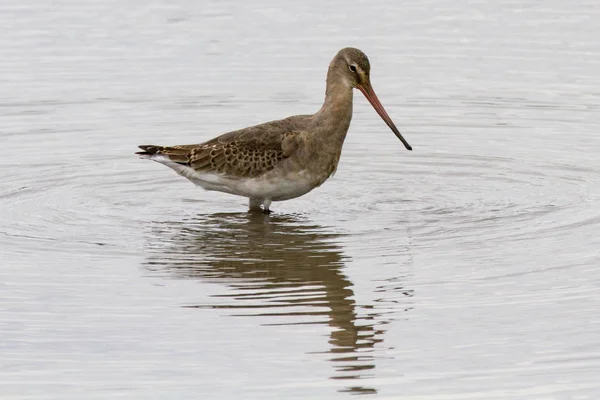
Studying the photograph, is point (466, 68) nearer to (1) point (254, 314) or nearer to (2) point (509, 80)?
(2) point (509, 80)

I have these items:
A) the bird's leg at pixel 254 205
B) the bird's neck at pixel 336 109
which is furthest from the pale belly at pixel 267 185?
the bird's neck at pixel 336 109

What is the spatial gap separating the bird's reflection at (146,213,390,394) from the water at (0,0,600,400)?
28 millimetres

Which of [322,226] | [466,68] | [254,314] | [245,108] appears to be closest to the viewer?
[254,314]

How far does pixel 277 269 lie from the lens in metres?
11.1

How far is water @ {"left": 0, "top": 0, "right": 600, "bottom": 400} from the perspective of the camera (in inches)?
340

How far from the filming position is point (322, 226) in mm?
12383

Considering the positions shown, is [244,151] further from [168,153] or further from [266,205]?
[168,153]

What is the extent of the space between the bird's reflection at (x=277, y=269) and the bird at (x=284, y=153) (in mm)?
321

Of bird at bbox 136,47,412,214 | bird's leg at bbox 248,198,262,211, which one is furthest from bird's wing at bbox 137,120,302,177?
bird's leg at bbox 248,198,262,211

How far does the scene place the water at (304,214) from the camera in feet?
28.3

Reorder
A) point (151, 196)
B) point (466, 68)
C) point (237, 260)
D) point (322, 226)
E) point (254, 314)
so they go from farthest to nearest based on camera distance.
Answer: point (466, 68), point (151, 196), point (322, 226), point (237, 260), point (254, 314)

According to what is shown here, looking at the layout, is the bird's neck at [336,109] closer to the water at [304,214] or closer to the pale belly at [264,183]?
the pale belly at [264,183]

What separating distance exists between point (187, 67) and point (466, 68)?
3.41m

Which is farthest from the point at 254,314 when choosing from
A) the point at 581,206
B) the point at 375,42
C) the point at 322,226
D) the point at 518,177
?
the point at 375,42
